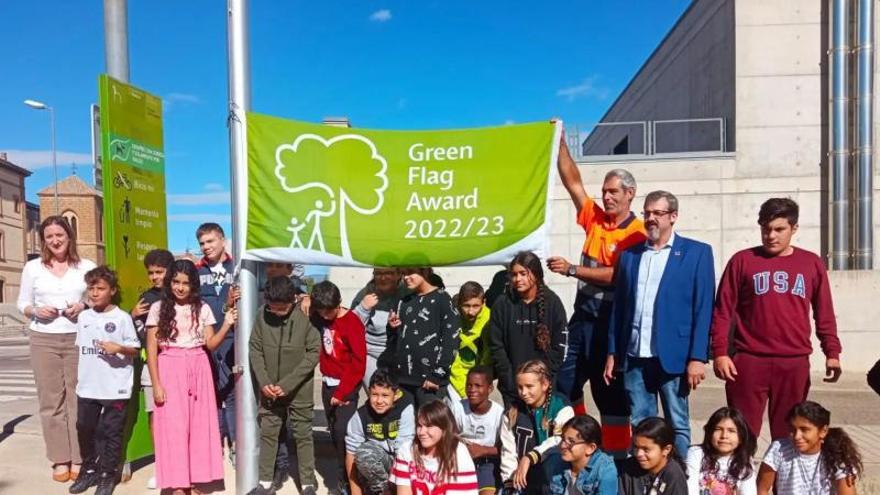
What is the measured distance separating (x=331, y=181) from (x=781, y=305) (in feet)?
9.70

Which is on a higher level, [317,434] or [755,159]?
[755,159]

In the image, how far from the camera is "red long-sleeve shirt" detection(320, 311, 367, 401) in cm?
436

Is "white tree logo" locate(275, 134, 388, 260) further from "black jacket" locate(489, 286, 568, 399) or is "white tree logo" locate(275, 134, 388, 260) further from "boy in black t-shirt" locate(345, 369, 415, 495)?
"black jacket" locate(489, 286, 568, 399)

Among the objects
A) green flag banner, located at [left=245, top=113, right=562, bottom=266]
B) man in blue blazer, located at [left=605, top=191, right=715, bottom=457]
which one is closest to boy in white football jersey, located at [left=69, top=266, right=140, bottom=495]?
green flag banner, located at [left=245, top=113, right=562, bottom=266]

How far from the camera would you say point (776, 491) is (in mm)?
3502

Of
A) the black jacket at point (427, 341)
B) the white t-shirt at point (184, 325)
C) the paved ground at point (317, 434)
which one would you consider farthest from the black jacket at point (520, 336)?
the white t-shirt at point (184, 325)

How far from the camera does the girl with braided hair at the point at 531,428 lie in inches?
143

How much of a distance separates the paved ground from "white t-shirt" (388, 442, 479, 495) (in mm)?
1165

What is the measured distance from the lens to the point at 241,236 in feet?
13.5

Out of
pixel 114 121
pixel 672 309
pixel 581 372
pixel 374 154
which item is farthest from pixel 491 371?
pixel 114 121

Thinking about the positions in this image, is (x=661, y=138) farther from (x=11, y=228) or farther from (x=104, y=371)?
(x=11, y=228)

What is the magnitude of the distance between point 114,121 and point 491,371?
336 centimetres

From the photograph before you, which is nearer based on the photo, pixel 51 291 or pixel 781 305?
pixel 781 305

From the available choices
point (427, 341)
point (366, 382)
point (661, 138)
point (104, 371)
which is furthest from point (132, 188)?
point (661, 138)
